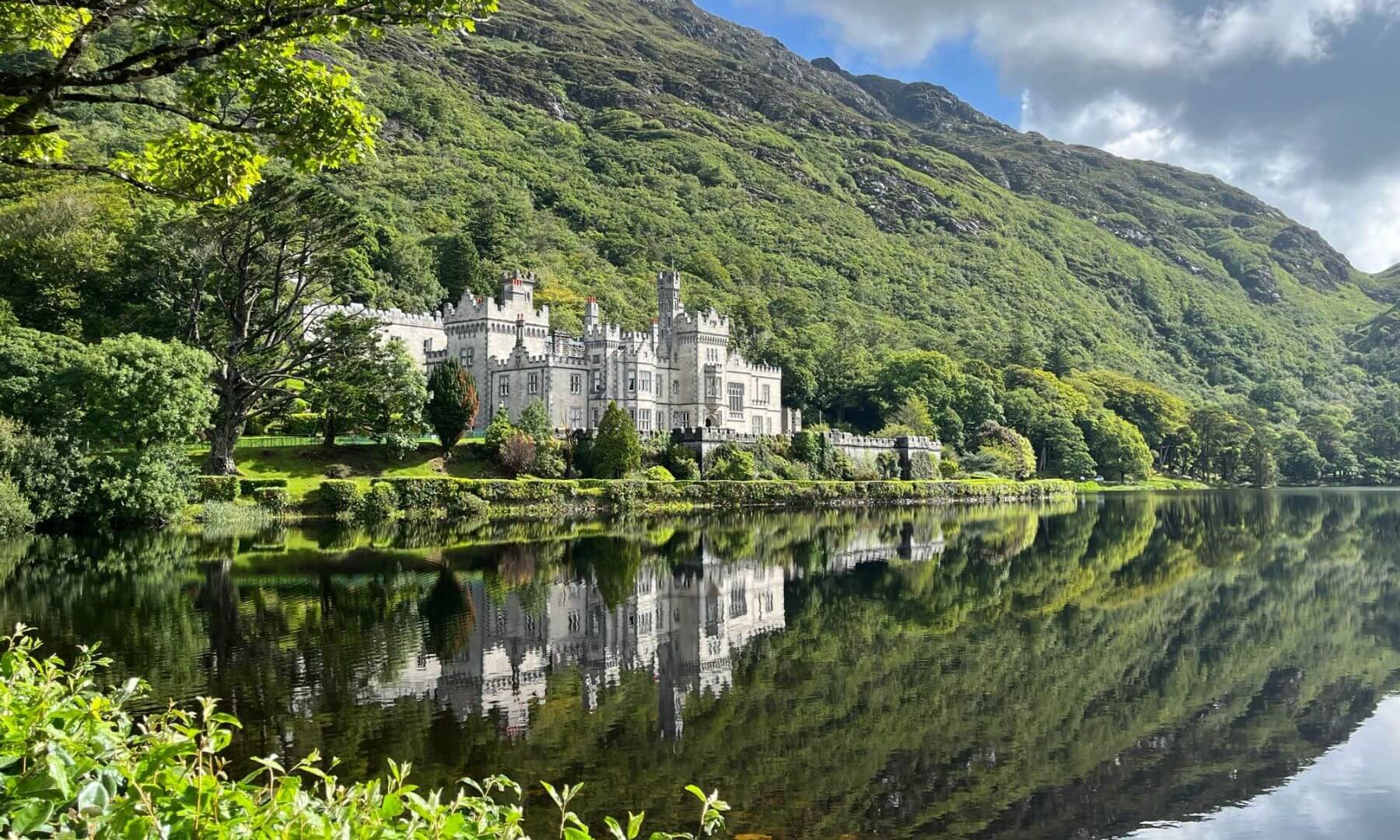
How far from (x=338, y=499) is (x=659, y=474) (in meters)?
19.8

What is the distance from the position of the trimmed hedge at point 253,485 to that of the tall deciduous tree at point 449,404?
11.9m

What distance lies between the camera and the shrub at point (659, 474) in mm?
59438

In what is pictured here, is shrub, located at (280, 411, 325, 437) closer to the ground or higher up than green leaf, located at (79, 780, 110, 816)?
higher up

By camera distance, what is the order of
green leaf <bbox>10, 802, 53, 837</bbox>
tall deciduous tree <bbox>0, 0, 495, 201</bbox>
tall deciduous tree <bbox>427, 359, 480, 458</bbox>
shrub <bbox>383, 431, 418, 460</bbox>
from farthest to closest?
tall deciduous tree <bbox>427, 359, 480, 458</bbox> → shrub <bbox>383, 431, 418, 460</bbox> → tall deciduous tree <bbox>0, 0, 495, 201</bbox> → green leaf <bbox>10, 802, 53, 837</bbox>

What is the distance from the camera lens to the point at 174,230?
165ft

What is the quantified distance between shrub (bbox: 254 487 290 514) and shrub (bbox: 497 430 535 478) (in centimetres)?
1362

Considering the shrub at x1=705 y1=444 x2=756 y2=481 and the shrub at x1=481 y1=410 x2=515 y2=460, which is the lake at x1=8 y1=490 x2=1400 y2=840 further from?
the shrub at x1=705 y1=444 x2=756 y2=481

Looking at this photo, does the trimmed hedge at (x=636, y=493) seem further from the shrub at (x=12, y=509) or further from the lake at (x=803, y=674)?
the lake at (x=803, y=674)

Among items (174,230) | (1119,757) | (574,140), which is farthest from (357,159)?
(574,140)

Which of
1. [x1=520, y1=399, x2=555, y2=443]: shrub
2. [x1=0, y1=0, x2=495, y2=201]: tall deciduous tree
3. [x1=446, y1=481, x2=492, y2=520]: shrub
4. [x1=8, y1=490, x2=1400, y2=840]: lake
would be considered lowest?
[x1=8, y1=490, x2=1400, y2=840]: lake

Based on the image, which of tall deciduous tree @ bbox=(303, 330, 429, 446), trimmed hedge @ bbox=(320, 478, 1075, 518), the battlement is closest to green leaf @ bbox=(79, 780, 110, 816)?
trimmed hedge @ bbox=(320, 478, 1075, 518)

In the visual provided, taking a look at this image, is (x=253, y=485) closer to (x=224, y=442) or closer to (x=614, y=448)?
(x=224, y=442)

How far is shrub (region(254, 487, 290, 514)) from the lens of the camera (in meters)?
45.0

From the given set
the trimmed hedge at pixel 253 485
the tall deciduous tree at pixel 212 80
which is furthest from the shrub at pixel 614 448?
the tall deciduous tree at pixel 212 80
